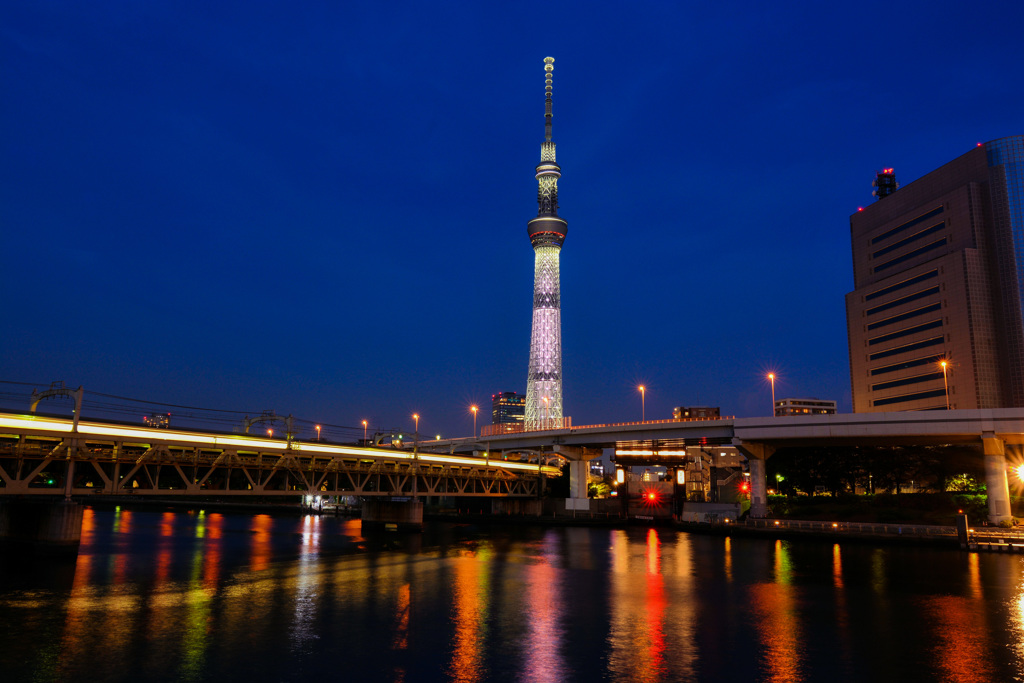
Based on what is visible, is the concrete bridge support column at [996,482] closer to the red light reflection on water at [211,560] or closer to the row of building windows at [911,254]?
the red light reflection on water at [211,560]

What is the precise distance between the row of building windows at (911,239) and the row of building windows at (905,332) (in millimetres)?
21452

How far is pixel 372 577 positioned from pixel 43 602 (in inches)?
715

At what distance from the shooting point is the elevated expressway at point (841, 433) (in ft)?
245

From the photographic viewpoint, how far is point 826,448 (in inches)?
3959

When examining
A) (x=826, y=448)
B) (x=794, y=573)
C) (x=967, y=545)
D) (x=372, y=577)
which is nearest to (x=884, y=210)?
(x=826, y=448)

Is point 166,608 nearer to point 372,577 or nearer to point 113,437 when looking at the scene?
point 372,577

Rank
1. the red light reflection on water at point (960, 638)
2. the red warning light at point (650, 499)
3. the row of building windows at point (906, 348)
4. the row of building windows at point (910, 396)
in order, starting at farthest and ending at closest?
the row of building windows at point (906, 348), the row of building windows at point (910, 396), the red warning light at point (650, 499), the red light reflection on water at point (960, 638)

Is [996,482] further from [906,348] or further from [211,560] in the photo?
[906,348]

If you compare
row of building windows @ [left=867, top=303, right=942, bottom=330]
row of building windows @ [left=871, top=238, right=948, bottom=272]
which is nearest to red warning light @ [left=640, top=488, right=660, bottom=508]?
row of building windows @ [left=867, top=303, right=942, bottom=330]

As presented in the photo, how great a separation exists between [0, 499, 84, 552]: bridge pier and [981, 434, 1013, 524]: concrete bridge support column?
86673 mm

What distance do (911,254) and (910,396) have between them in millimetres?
34571

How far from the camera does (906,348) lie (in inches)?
6457

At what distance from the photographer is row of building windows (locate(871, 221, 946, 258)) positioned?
526ft

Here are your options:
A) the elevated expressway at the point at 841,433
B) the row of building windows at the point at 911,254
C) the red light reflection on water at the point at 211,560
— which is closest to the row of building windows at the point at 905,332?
the row of building windows at the point at 911,254
